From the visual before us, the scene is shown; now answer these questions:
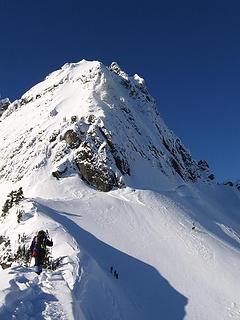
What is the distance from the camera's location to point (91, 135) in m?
43.7

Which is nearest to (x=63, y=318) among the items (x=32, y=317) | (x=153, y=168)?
(x=32, y=317)

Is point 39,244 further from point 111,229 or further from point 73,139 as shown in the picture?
point 73,139

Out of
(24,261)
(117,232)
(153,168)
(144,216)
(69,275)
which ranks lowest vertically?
(24,261)

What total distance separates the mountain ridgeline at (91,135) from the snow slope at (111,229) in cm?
20

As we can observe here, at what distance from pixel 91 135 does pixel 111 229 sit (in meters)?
14.7

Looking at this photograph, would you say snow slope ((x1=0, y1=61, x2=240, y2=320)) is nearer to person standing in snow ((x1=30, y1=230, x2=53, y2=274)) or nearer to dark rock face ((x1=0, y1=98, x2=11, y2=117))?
person standing in snow ((x1=30, y1=230, x2=53, y2=274))

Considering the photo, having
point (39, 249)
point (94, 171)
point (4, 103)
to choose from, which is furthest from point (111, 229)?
point (4, 103)

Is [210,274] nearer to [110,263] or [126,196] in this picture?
[110,263]

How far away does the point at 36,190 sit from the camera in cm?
3869

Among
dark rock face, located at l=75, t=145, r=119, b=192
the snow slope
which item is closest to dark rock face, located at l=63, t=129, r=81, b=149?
the snow slope

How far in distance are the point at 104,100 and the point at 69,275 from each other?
38056 millimetres

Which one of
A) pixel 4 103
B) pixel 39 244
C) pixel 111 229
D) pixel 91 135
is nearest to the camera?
pixel 39 244

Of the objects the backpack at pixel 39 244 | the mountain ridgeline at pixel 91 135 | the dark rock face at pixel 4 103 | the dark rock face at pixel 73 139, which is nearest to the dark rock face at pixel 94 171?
the mountain ridgeline at pixel 91 135

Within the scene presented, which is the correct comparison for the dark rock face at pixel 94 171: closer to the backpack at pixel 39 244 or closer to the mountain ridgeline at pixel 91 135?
the mountain ridgeline at pixel 91 135
